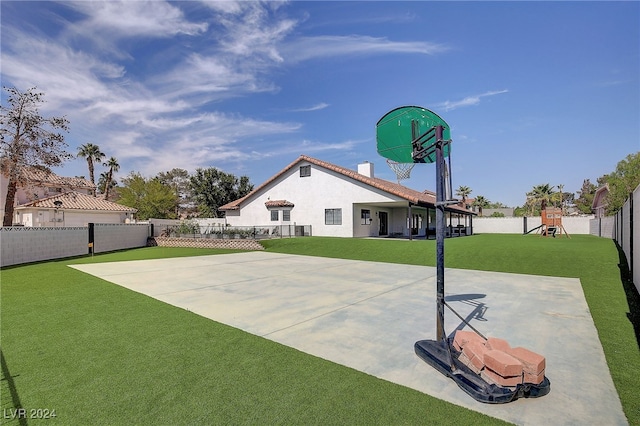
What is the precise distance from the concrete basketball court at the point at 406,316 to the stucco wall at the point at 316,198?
39.3 ft

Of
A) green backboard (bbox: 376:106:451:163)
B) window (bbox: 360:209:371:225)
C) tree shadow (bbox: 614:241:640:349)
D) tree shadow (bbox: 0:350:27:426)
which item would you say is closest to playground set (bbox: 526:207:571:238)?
window (bbox: 360:209:371:225)

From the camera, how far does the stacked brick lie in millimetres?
2979

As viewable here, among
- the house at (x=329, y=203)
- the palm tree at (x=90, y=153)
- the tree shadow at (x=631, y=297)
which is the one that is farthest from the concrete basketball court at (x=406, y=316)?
the palm tree at (x=90, y=153)

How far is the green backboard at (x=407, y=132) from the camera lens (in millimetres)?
4723

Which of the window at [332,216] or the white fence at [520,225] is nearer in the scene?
the window at [332,216]

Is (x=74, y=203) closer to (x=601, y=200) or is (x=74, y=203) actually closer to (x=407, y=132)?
(x=407, y=132)

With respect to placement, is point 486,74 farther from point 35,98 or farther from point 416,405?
point 35,98

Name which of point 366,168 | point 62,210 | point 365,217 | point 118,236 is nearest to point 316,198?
point 365,217

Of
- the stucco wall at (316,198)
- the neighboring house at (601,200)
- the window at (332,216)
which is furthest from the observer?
the neighboring house at (601,200)

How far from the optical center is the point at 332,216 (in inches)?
933

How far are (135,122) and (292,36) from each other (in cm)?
1560

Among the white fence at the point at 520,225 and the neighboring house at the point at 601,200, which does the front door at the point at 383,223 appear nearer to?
the white fence at the point at 520,225

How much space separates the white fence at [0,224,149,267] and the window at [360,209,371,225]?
17.8 m

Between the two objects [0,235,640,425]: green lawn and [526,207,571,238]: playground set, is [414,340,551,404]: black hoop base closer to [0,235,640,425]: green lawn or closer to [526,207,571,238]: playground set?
[0,235,640,425]: green lawn
